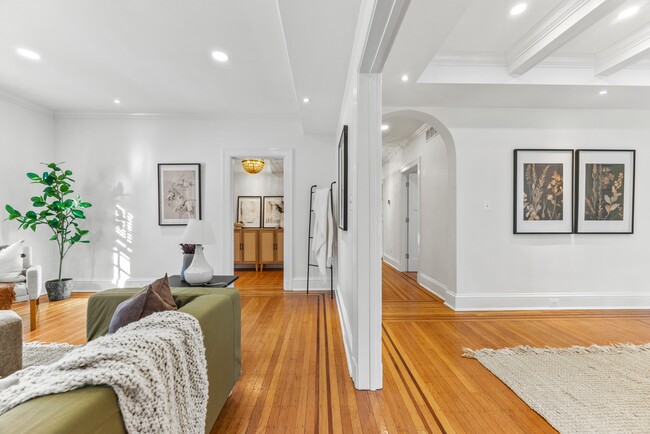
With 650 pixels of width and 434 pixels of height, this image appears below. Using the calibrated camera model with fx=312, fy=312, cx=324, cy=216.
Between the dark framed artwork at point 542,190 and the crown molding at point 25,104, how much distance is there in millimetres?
6156

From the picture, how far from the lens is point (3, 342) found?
171 centimetres

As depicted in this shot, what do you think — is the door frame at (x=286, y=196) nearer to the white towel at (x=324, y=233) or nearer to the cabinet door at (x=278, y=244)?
the white towel at (x=324, y=233)

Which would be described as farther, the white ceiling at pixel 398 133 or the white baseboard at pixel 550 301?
the white ceiling at pixel 398 133

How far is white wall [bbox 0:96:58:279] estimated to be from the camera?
12.6 ft

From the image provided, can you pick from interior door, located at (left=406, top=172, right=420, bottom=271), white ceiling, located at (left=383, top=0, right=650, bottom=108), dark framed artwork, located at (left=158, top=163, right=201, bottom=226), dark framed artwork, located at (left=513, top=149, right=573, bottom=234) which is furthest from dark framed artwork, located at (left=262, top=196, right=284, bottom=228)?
dark framed artwork, located at (left=513, top=149, right=573, bottom=234)

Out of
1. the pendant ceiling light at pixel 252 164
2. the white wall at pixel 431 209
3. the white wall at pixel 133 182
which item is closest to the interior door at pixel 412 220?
the white wall at pixel 431 209

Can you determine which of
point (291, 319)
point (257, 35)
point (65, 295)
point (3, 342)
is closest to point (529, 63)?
point (257, 35)

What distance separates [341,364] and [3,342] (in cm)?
202

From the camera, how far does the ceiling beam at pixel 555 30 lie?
203 cm

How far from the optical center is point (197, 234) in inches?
93.3

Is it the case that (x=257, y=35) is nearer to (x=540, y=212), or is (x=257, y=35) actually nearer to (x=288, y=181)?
(x=288, y=181)

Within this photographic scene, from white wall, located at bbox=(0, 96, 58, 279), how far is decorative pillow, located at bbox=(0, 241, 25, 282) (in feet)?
2.00

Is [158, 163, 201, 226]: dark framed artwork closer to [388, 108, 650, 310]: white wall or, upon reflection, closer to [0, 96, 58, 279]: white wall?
[0, 96, 58, 279]: white wall

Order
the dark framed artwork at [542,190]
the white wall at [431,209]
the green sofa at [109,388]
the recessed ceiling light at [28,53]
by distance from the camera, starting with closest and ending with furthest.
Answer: the green sofa at [109,388]
the recessed ceiling light at [28,53]
the dark framed artwork at [542,190]
the white wall at [431,209]
